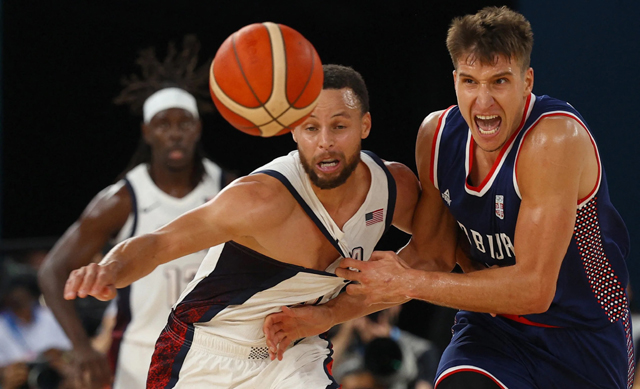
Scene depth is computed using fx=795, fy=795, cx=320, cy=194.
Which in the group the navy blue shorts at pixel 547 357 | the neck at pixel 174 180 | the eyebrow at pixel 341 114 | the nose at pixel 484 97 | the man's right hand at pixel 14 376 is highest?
the nose at pixel 484 97

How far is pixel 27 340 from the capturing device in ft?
19.2

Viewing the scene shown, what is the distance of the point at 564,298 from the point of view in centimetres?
291

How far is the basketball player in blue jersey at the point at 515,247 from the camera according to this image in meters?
2.71

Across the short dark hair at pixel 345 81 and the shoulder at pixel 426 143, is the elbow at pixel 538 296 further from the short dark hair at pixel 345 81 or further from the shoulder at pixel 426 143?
the short dark hair at pixel 345 81

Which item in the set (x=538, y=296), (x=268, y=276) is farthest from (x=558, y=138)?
(x=268, y=276)

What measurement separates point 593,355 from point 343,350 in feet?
9.43

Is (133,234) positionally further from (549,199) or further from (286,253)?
(549,199)

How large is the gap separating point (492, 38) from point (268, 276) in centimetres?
121

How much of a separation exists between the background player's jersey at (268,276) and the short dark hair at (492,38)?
678mm

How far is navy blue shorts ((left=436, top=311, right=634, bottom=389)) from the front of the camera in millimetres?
2896

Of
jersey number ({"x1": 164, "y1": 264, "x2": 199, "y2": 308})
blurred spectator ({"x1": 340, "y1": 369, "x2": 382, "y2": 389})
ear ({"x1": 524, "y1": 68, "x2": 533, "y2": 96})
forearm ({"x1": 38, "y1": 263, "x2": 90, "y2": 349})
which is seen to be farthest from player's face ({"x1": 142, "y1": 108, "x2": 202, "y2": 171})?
ear ({"x1": 524, "y1": 68, "x2": 533, "y2": 96})

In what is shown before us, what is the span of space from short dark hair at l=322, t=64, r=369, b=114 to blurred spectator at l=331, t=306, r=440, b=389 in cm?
258

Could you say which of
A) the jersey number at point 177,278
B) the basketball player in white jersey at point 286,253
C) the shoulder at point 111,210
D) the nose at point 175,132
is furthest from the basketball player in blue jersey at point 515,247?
the nose at point 175,132

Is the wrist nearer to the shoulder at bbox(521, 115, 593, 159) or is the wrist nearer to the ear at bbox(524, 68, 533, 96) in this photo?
the shoulder at bbox(521, 115, 593, 159)
